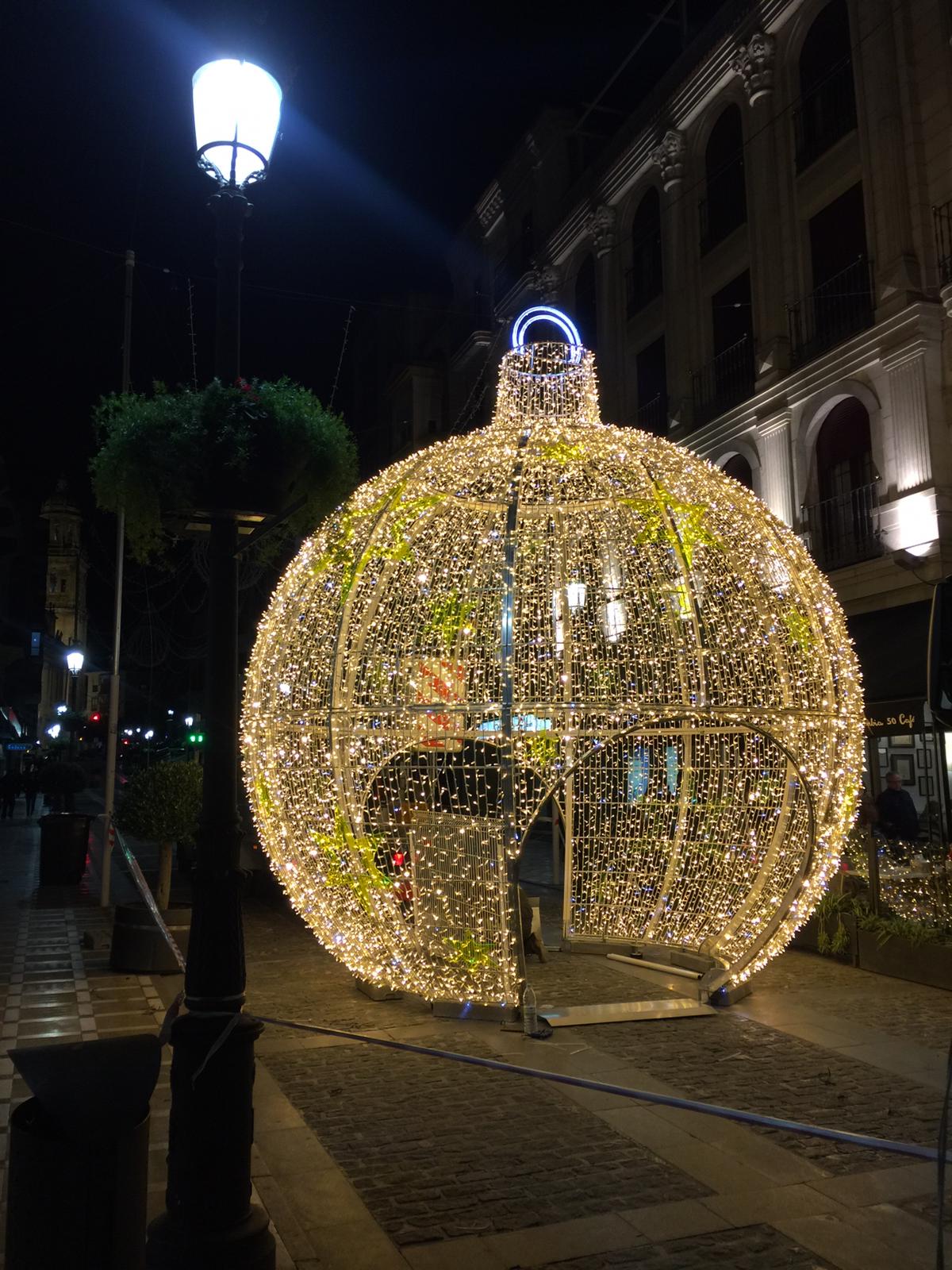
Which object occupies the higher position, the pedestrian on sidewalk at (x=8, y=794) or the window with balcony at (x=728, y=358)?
the window with balcony at (x=728, y=358)

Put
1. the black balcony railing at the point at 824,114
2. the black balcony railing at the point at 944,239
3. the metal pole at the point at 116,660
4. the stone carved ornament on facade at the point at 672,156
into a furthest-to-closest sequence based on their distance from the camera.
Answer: the stone carved ornament on facade at the point at 672,156, the black balcony railing at the point at 824,114, the black balcony railing at the point at 944,239, the metal pole at the point at 116,660

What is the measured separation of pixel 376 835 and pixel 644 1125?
3.30 metres

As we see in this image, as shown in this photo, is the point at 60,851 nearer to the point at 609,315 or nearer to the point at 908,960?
the point at 908,960

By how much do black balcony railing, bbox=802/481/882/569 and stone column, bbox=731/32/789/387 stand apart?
270 cm

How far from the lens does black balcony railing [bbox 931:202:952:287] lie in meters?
14.5

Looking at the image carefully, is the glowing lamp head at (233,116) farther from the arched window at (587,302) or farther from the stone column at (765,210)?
the arched window at (587,302)

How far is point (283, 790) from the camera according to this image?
26.1 feet

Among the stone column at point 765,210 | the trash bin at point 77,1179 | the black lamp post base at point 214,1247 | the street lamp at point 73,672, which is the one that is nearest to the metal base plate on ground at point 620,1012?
the black lamp post base at point 214,1247

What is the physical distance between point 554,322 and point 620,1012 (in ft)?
18.2

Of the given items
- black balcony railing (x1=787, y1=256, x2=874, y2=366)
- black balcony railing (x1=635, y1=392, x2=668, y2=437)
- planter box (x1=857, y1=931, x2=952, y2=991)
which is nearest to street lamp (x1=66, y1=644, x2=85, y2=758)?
black balcony railing (x1=635, y1=392, x2=668, y2=437)

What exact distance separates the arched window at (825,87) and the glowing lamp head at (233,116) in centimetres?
1500

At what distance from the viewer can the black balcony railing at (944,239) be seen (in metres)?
14.5

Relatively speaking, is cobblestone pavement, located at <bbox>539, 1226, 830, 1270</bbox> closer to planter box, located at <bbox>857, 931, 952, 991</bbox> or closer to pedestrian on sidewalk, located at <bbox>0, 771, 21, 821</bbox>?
planter box, located at <bbox>857, 931, 952, 991</bbox>

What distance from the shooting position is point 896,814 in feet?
42.7
